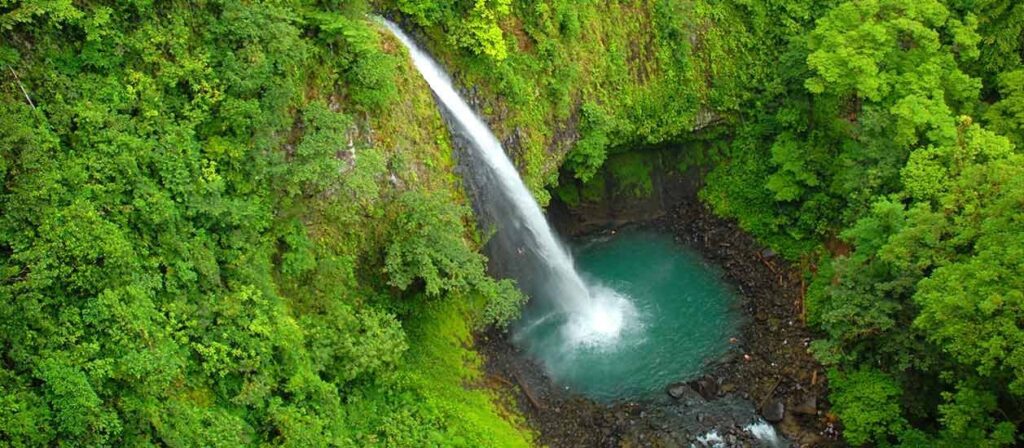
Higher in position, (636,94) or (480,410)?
(636,94)

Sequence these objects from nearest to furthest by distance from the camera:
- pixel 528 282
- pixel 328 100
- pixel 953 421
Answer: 1. pixel 953 421
2. pixel 328 100
3. pixel 528 282

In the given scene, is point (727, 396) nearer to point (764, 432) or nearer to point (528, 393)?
point (764, 432)

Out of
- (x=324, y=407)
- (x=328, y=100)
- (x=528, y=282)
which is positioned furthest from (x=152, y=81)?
(x=528, y=282)

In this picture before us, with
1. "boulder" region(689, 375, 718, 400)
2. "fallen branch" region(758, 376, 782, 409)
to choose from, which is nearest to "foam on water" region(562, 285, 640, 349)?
"boulder" region(689, 375, 718, 400)

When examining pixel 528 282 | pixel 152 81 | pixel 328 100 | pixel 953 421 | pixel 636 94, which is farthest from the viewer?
pixel 636 94

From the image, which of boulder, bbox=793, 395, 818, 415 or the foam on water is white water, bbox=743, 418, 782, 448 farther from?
the foam on water

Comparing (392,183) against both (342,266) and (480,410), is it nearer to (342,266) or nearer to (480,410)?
(342,266)

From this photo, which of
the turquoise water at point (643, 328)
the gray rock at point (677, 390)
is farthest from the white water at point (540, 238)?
the gray rock at point (677, 390)

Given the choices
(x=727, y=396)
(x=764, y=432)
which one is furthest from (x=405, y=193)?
(x=764, y=432)
